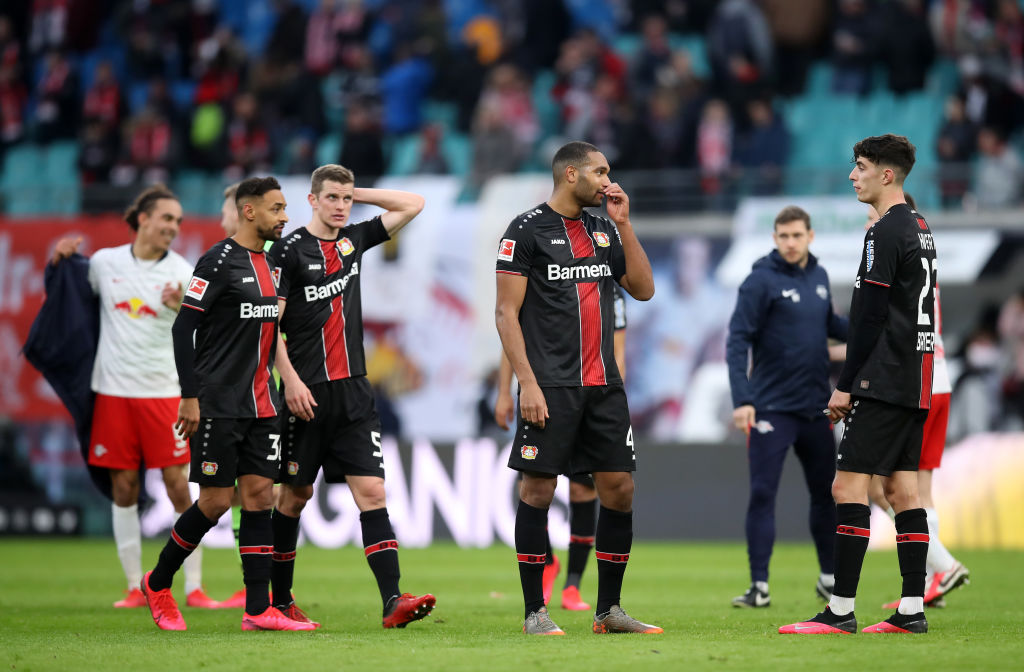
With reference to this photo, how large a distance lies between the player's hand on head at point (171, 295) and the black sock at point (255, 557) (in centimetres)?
223

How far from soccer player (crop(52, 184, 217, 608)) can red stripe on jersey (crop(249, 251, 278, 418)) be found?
1.85 metres

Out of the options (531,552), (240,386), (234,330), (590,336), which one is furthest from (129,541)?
(590,336)

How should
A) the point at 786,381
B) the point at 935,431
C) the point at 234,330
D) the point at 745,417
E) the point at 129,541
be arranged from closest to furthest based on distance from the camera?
the point at 234,330, the point at 935,431, the point at 745,417, the point at 786,381, the point at 129,541

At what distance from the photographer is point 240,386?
293 inches

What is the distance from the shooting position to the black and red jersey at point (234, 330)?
7422 mm

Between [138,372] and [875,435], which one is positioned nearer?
[875,435]

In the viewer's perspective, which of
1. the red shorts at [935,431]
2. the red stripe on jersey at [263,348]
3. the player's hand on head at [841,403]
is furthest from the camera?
the red shorts at [935,431]

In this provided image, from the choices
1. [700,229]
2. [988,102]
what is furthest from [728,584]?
[988,102]

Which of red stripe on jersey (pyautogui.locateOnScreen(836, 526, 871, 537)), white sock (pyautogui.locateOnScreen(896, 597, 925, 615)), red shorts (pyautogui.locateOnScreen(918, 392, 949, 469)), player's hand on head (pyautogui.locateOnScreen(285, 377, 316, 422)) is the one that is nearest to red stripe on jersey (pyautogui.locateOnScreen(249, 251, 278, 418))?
player's hand on head (pyautogui.locateOnScreen(285, 377, 316, 422))

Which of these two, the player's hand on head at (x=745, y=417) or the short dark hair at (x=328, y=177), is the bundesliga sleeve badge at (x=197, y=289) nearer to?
the short dark hair at (x=328, y=177)

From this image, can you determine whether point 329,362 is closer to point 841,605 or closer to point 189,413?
point 189,413

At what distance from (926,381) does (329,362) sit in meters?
3.21

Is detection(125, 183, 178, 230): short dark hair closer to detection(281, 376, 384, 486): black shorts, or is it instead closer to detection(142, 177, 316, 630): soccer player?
detection(142, 177, 316, 630): soccer player

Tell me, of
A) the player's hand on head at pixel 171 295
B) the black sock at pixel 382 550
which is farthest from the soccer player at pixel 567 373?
the player's hand on head at pixel 171 295
